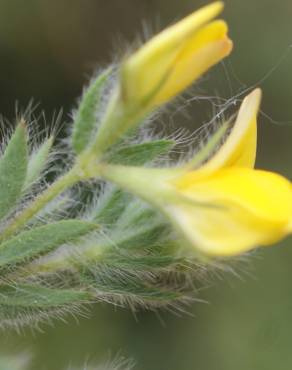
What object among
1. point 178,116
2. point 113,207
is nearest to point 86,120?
point 113,207

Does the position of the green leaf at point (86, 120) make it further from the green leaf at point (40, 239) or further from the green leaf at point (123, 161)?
the green leaf at point (40, 239)

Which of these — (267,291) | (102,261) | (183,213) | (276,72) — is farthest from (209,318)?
(183,213)

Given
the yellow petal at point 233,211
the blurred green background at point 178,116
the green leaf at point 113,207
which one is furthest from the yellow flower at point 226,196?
the blurred green background at point 178,116

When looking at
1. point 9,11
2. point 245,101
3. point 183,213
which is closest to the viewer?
point 183,213

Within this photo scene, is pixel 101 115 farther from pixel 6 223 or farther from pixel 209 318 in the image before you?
pixel 209 318

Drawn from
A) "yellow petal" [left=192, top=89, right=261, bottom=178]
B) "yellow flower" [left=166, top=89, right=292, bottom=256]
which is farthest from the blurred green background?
"yellow flower" [left=166, top=89, right=292, bottom=256]

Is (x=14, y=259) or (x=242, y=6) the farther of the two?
(x=242, y=6)

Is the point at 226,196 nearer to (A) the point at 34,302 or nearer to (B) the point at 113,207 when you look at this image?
(B) the point at 113,207
